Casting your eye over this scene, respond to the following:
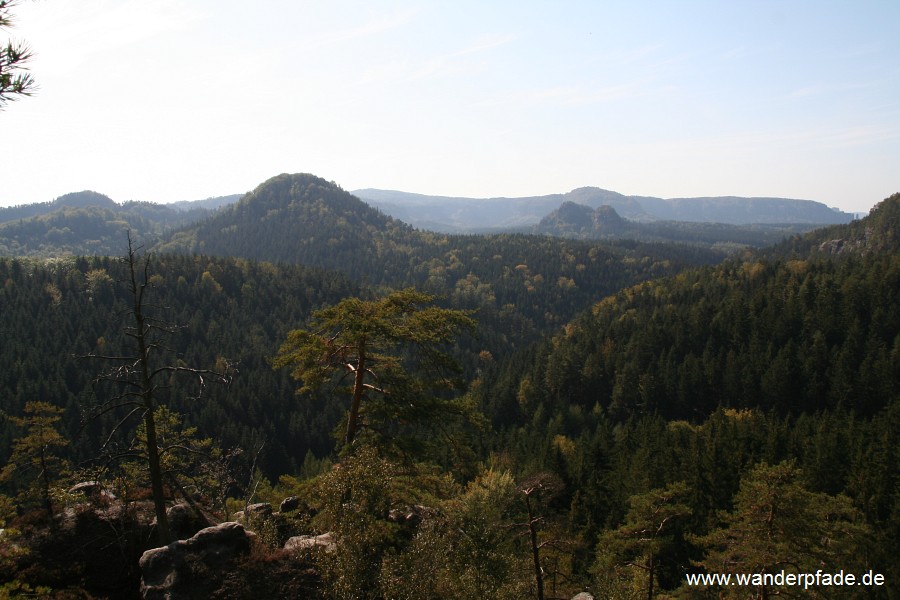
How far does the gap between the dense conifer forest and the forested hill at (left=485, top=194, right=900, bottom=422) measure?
0.56 m

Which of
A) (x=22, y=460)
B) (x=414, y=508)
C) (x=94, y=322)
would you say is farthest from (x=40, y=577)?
(x=94, y=322)

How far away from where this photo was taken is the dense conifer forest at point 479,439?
16.6 m

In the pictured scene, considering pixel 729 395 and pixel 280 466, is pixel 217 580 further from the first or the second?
pixel 729 395

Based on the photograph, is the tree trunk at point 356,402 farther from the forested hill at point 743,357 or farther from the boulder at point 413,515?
the forested hill at point 743,357

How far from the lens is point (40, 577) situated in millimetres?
15656

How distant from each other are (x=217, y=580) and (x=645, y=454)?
54095 mm

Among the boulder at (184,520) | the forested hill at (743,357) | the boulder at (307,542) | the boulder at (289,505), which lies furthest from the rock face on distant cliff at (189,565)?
the forested hill at (743,357)

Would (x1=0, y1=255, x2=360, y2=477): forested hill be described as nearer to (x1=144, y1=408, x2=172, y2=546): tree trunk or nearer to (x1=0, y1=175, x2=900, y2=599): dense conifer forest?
(x1=0, y1=175, x2=900, y2=599): dense conifer forest

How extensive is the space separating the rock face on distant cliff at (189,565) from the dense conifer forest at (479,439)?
45 centimetres

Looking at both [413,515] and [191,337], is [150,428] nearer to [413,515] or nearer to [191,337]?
[413,515]

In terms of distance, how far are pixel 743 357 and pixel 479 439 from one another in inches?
2300

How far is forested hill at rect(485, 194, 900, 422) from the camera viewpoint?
298ft

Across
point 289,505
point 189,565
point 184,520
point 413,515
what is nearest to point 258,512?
point 289,505

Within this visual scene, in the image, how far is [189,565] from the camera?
51.1ft
